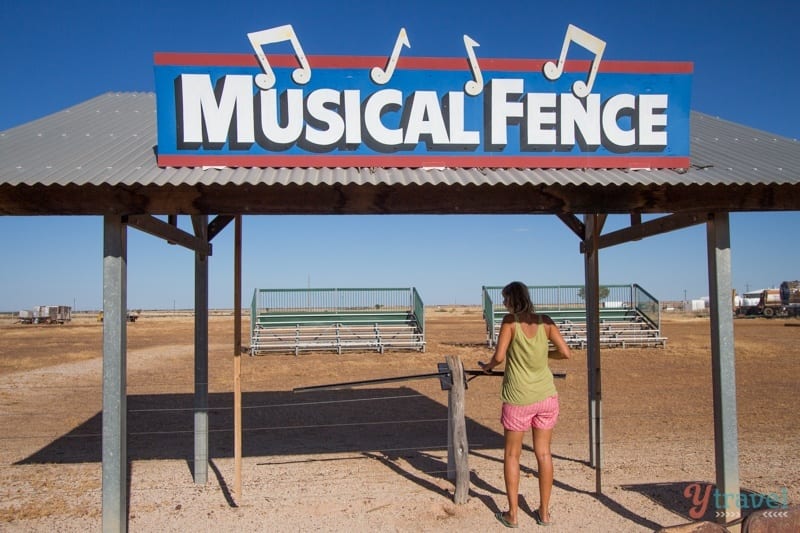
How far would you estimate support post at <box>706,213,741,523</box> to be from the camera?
497cm

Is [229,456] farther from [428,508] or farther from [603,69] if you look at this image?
[603,69]

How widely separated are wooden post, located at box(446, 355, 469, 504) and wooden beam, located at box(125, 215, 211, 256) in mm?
3028

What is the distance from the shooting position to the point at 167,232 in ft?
18.7

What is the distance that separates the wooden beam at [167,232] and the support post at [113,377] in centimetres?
17

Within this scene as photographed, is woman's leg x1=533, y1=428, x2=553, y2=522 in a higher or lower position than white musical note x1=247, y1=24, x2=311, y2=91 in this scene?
lower

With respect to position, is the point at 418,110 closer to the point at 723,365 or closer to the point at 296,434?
the point at 723,365

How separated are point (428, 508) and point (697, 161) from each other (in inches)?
165

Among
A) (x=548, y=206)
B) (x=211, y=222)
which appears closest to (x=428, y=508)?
(x=548, y=206)

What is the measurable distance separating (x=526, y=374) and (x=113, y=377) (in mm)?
3298

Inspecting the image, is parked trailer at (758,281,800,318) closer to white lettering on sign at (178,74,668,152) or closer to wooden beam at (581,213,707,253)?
wooden beam at (581,213,707,253)

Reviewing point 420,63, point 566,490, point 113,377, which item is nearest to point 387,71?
point 420,63

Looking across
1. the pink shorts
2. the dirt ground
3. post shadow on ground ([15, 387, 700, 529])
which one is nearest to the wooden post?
the dirt ground

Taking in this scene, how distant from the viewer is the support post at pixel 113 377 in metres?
4.66

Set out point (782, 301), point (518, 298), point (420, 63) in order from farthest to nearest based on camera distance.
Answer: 1. point (782, 301)
2. point (420, 63)
3. point (518, 298)
